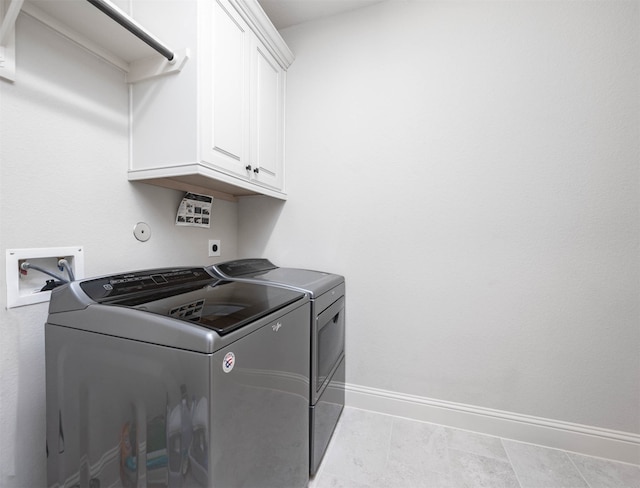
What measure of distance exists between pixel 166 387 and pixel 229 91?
1275mm

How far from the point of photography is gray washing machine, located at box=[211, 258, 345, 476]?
123cm

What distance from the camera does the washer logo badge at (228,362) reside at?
2.15ft

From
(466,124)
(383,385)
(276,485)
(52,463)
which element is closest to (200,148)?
(52,463)

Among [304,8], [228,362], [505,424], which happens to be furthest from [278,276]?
[304,8]

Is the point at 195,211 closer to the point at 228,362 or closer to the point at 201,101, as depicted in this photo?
the point at 201,101

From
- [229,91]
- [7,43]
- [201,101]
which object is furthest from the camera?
[229,91]

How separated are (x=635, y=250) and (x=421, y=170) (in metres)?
1.11

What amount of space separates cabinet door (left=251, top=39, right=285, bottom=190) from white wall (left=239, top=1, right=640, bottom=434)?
0.12 m

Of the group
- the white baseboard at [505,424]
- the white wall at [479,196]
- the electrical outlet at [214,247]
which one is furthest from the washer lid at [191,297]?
the white baseboard at [505,424]

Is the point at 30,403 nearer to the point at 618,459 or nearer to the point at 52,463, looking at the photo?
the point at 52,463

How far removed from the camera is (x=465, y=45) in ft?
5.14

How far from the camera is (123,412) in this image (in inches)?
28.1

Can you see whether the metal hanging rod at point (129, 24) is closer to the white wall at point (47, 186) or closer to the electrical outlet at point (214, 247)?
the white wall at point (47, 186)

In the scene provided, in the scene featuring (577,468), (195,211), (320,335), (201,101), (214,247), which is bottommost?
(577,468)
